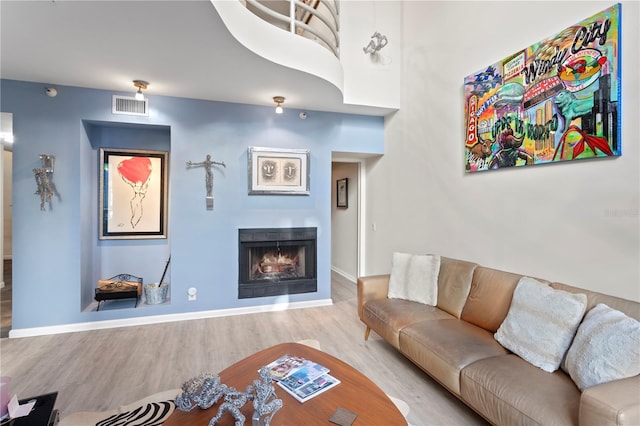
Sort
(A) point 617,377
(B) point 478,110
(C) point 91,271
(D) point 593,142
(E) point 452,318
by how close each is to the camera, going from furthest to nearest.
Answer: (C) point 91,271 → (B) point 478,110 → (E) point 452,318 → (D) point 593,142 → (A) point 617,377

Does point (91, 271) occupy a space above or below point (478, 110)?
below

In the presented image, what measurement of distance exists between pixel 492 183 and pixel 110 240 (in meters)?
4.47

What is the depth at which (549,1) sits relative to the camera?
2.24 metres

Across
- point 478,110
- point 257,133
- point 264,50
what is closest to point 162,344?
point 257,133

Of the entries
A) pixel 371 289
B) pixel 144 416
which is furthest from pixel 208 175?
pixel 144 416

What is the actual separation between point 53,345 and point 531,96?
193 inches

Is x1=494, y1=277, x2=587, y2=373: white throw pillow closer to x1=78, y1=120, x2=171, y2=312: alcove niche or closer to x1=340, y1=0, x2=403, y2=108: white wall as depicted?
x1=340, y1=0, x2=403, y2=108: white wall

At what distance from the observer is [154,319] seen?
11.8 feet

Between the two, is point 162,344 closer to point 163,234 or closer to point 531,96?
point 163,234

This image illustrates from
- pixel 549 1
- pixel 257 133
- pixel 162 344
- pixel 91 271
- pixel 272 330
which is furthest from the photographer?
pixel 257 133

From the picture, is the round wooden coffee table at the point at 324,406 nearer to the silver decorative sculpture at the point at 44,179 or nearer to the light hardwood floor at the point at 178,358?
the light hardwood floor at the point at 178,358

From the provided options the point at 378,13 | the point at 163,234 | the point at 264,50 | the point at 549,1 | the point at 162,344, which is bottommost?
the point at 162,344

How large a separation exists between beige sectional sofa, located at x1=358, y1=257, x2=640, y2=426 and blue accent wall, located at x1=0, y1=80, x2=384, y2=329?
1.78m

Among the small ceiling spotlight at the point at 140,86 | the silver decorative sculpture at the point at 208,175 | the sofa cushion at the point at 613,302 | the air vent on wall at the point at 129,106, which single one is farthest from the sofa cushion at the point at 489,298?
the air vent on wall at the point at 129,106
